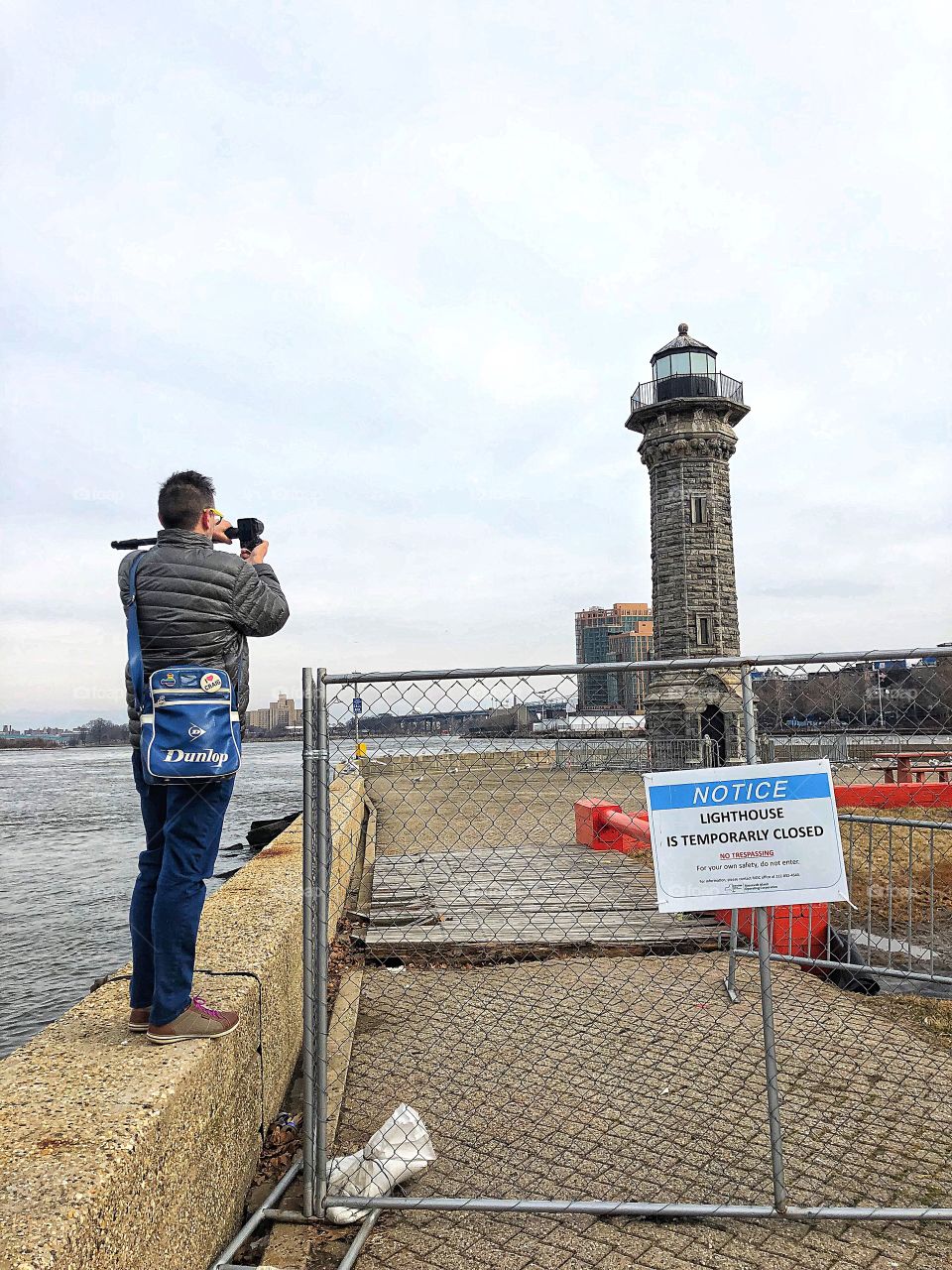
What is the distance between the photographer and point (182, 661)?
122 inches

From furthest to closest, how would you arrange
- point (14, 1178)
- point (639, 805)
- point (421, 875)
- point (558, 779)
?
point (639, 805)
point (421, 875)
point (558, 779)
point (14, 1178)

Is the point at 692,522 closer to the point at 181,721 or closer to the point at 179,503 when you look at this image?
the point at 179,503

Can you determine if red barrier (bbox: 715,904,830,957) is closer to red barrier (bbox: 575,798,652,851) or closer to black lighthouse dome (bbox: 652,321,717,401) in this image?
red barrier (bbox: 575,798,652,851)

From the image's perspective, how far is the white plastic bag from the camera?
10.4ft

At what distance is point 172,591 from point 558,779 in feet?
8.20

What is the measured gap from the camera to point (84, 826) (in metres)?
26.3

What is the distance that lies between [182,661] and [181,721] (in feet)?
0.79

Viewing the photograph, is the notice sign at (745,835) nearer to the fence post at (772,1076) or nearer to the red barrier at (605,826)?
the fence post at (772,1076)

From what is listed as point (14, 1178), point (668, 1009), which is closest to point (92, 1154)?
point (14, 1178)

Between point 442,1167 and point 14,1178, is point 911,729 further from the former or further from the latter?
point 14,1178

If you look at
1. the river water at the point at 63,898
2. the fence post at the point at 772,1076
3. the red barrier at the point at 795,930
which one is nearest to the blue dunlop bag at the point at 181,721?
the fence post at the point at 772,1076

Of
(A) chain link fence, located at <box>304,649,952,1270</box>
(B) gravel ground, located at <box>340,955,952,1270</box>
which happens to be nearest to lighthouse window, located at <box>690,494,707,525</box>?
(A) chain link fence, located at <box>304,649,952,1270</box>

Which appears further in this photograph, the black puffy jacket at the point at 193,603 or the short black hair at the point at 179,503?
the short black hair at the point at 179,503

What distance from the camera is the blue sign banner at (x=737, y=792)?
3.15 metres
